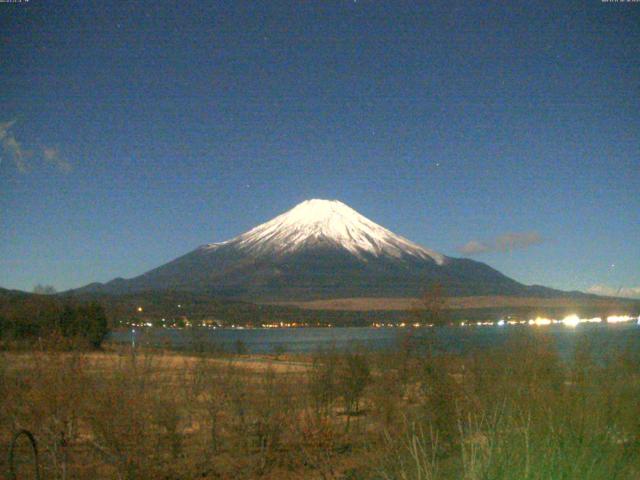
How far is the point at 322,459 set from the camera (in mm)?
11883

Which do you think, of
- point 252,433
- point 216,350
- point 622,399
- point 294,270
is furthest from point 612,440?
point 294,270

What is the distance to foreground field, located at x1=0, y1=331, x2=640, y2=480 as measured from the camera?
28.9 feet

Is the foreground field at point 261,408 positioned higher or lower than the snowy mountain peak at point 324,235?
lower

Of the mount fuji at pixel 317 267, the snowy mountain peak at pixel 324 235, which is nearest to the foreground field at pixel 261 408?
the mount fuji at pixel 317 267

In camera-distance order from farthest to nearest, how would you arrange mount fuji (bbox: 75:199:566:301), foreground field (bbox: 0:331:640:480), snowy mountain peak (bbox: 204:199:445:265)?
snowy mountain peak (bbox: 204:199:445:265) → mount fuji (bbox: 75:199:566:301) → foreground field (bbox: 0:331:640:480)

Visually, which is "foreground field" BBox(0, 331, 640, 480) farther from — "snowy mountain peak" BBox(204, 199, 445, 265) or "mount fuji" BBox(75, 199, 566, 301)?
"snowy mountain peak" BBox(204, 199, 445, 265)

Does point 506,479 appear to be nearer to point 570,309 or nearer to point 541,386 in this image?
point 541,386

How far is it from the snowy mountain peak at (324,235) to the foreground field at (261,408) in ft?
415

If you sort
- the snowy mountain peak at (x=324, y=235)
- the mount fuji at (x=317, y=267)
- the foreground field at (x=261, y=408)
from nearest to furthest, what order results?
the foreground field at (x=261, y=408) → the mount fuji at (x=317, y=267) → the snowy mountain peak at (x=324, y=235)

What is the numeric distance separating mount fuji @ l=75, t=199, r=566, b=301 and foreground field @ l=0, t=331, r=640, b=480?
90073 millimetres

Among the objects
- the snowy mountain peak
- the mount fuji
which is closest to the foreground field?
the mount fuji

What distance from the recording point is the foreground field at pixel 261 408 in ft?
28.9

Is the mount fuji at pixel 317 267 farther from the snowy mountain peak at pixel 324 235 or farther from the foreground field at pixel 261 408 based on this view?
the foreground field at pixel 261 408

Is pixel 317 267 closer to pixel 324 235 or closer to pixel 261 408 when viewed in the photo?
pixel 324 235
